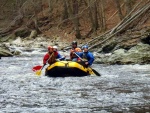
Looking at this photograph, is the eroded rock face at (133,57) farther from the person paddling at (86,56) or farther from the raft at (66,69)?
the raft at (66,69)

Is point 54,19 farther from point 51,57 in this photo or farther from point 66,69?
point 66,69

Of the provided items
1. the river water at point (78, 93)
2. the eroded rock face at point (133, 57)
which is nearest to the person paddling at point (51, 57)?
the river water at point (78, 93)

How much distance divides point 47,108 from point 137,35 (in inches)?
578

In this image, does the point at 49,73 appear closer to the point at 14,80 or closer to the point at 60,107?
the point at 14,80

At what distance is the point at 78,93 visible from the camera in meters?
9.87

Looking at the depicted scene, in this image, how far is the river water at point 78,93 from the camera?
8008 mm

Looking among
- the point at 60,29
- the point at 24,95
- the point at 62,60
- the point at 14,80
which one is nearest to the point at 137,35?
the point at 62,60

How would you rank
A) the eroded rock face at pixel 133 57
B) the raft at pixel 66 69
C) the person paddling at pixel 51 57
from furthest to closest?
the eroded rock face at pixel 133 57 → the person paddling at pixel 51 57 → the raft at pixel 66 69

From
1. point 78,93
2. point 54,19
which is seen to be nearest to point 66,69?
point 78,93

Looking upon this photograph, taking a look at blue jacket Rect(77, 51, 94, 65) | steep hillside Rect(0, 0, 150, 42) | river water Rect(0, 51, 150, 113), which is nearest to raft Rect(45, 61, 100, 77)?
river water Rect(0, 51, 150, 113)

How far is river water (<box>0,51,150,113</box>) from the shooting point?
801 cm

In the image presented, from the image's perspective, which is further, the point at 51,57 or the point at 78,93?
the point at 51,57

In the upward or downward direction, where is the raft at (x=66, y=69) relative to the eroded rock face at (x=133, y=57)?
downward

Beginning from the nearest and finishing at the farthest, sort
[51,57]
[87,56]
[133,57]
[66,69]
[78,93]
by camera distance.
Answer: [78,93] < [66,69] < [51,57] < [87,56] < [133,57]
